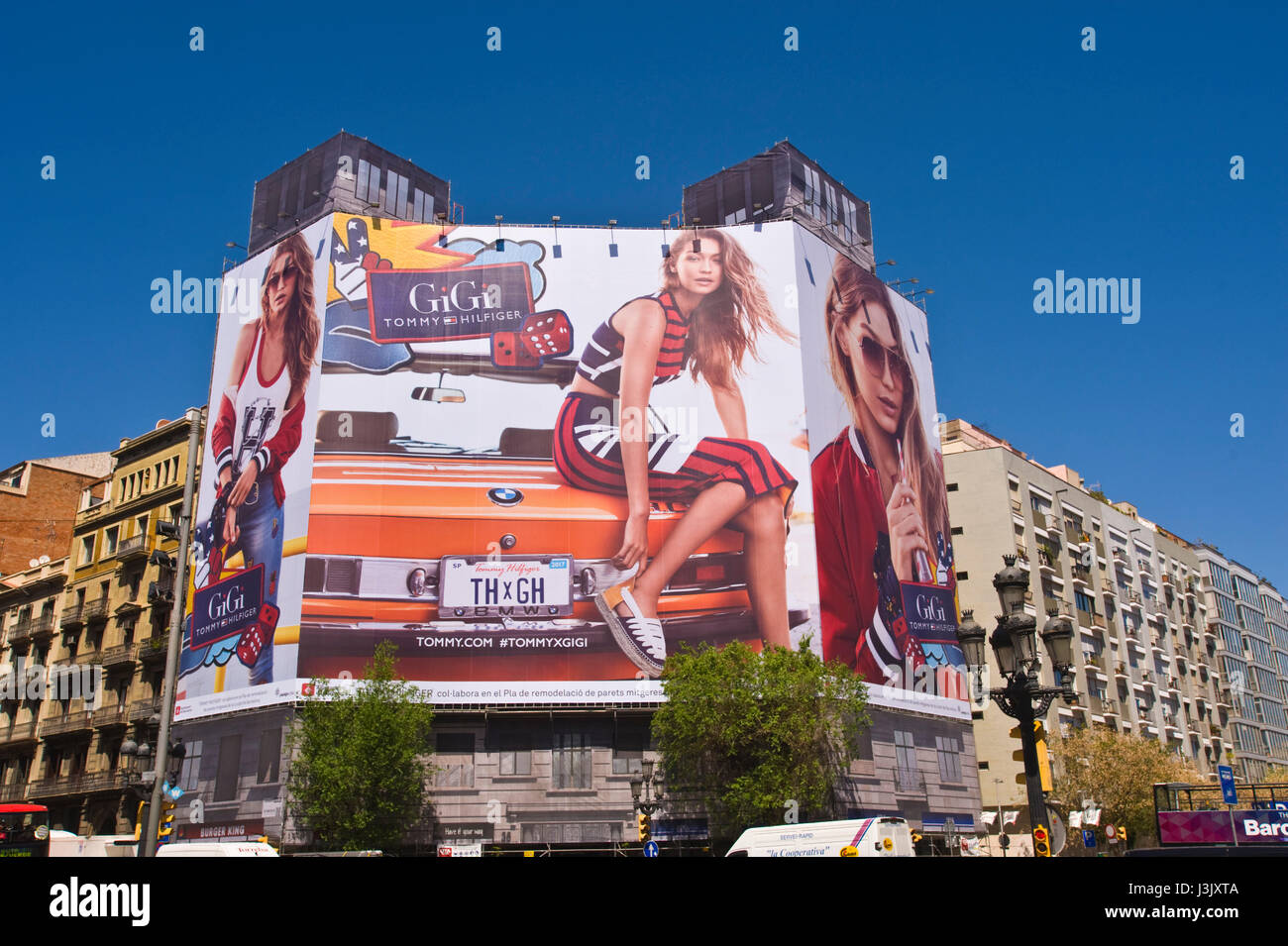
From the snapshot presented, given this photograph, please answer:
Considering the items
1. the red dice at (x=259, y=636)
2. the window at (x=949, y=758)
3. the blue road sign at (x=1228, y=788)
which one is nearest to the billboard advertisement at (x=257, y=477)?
the red dice at (x=259, y=636)

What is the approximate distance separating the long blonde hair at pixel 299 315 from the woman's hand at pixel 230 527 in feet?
21.7

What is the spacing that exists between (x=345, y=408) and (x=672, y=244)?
1796 cm

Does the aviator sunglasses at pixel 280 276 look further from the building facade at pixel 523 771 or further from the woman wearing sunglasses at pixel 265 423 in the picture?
the building facade at pixel 523 771

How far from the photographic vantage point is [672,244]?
5412 cm

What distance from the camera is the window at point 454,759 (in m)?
44.8

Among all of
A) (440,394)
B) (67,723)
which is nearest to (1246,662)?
(440,394)

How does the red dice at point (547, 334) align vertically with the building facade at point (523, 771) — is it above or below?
above

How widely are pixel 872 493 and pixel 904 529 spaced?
3.01 metres

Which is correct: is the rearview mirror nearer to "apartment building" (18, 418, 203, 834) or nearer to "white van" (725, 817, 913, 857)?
"apartment building" (18, 418, 203, 834)

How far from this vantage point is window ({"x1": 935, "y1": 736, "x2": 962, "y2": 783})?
51406 mm

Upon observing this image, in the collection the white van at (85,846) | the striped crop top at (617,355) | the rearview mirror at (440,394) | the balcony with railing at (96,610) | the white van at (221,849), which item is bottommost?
the white van at (85,846)

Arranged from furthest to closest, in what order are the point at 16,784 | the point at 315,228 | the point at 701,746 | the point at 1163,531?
the point at 1163,531 < the point at 16,784 < the point at 315,228 < the point at 701,746
